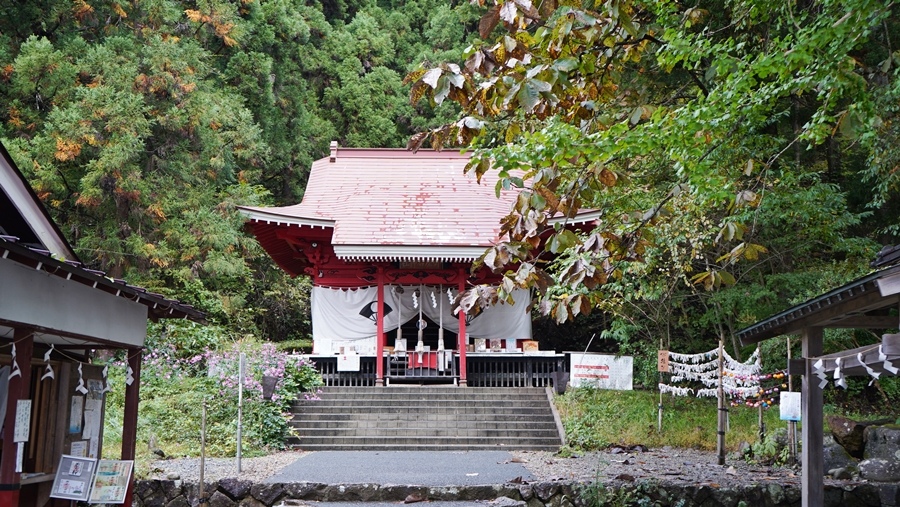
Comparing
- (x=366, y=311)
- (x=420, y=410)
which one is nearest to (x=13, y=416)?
(x=420, y=410)

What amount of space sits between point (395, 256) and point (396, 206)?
2615 millimetres

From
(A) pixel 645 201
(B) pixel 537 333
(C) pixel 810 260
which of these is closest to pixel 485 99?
(A) pixel 645 201

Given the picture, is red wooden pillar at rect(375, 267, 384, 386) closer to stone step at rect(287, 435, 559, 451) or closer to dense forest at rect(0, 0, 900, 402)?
stone step at rect(287, 435, 559, 451)

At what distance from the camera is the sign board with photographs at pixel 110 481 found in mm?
6840

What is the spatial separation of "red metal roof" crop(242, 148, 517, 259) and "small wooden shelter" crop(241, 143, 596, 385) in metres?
0.03

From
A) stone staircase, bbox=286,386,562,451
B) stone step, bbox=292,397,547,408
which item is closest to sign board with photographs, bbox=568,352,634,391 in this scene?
stone staircase, bbox=286,386,562,451

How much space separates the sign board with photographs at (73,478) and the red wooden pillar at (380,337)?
10.5 m

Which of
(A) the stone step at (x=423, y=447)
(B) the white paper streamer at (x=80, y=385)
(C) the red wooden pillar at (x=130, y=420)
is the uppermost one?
(B) the white paper streamer at (x=80, y=385)

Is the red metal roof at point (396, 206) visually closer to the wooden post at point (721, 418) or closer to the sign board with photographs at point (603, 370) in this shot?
the sign board with photographs at point (603, 370)

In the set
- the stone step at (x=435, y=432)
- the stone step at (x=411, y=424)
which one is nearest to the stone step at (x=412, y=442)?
the stone step at (x=435, y=432)

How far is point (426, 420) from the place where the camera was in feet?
49.1

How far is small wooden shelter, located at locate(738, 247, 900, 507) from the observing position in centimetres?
609

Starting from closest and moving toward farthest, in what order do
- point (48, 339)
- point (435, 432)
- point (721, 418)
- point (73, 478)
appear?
point (73, 478) < point (48, 339) < point (721, 418) < point (435, 432)

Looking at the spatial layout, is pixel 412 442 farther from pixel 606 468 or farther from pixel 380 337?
pixel 606 468
